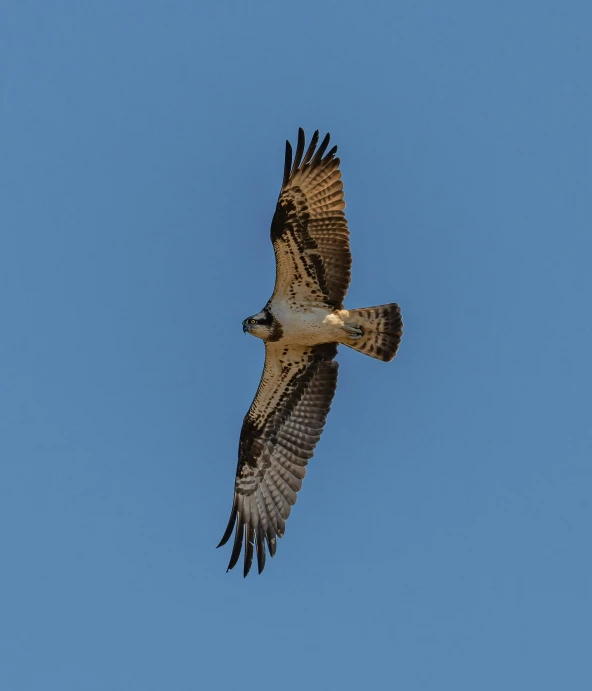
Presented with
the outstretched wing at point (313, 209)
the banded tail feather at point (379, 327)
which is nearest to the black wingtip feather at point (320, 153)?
the outstretched wing at point (313, 209)

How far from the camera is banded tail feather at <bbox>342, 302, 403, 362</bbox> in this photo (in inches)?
599

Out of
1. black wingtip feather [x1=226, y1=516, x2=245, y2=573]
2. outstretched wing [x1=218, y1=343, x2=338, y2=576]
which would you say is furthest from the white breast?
black wingtip feather [x1=226, y1=516, x2=245, y2=573]

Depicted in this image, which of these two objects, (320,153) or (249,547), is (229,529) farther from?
(320,153)

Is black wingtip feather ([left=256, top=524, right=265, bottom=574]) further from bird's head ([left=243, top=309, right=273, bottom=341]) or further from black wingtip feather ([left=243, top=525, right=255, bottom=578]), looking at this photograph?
bird's head ([left=243, top=309, right=273, bottom=341])

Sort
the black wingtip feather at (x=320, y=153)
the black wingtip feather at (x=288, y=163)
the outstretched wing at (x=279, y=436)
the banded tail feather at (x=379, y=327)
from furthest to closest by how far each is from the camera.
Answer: the outstretched wing at (x=279, y=436) < the banded tail feather at (x=379, y=327) < the black wingtip feather at (x=320, y=153) < the black wingtip feather at (x=288, y=163)

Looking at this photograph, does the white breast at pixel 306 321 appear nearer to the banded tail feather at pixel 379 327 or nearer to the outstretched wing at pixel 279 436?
the banded tail feather at pixel 379 327

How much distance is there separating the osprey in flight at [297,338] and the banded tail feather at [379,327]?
1 centimetres

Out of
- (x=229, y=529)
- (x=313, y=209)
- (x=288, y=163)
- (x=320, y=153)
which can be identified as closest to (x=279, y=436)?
(x=229, y=529)

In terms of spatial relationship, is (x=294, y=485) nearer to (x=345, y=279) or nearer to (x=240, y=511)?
(x=240, y=511)

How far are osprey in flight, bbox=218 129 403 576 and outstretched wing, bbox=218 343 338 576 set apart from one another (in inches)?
0.5

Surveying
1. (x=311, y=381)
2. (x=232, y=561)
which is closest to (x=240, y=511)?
(x=232, y=561)

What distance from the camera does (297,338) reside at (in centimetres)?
1519

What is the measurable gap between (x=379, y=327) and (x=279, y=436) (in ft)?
5.88

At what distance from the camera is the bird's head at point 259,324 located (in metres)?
15.0
